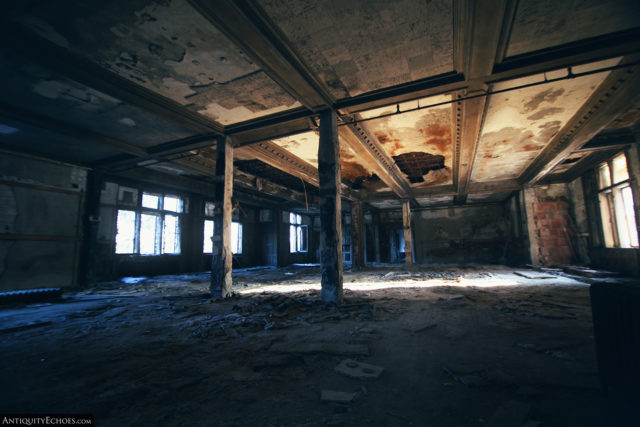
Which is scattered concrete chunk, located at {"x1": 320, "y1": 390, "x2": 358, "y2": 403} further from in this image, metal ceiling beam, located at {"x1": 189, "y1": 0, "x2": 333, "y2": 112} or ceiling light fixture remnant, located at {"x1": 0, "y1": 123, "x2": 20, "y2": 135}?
ceiling light fixture remnant, located at {"x1": 0, "y1": 123, "x2": 20, "y2": 135}

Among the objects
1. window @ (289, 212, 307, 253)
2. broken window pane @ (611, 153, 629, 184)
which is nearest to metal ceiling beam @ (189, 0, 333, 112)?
broken window pane @ (611, 153, 629, 184)

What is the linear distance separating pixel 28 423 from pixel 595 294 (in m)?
3.60

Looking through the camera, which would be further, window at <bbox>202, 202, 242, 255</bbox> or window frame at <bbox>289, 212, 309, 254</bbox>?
window frame at <bbox>289, 212, 309, 254</bbox>

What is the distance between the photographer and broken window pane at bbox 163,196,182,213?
1173 cm

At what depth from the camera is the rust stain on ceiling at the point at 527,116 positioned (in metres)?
5.00

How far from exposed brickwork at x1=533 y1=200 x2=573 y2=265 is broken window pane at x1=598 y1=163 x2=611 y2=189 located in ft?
7.54

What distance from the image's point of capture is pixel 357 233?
1298cm

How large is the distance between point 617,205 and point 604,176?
1.00 meters

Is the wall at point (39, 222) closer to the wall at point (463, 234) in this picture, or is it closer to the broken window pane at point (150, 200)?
the broken window pane at point (150, 200)

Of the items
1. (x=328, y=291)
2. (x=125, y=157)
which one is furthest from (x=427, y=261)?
(x=125, y=157)

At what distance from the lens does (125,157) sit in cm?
792

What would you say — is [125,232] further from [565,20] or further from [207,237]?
[565,20]

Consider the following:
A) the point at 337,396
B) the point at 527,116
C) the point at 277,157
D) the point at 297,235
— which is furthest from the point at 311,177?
the point at 297,235

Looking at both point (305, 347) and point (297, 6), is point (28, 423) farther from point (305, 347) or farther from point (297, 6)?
point (297, 6)
